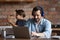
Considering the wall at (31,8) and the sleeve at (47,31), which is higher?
the wall at (31,8)

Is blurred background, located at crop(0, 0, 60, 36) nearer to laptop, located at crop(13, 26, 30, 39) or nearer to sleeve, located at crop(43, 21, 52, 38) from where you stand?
sleeve, located at crop(43, 21, 52, 38)

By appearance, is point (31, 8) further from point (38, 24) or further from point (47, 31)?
point (47, 31)

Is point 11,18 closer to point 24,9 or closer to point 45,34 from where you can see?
point 24,9

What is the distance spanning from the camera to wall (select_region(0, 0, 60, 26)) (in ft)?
13.3

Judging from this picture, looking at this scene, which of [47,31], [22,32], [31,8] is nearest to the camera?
[22,32]

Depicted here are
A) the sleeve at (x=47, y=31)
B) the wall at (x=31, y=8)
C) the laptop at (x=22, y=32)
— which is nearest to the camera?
the laptop at (x=22, y=32)

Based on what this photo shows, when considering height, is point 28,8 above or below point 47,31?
above

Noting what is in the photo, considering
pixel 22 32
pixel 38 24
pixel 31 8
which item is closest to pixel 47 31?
pixel 38 24

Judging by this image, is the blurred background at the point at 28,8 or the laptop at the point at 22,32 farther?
the blurred background at the point at 28,8

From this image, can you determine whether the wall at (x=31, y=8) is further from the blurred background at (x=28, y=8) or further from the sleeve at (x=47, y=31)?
the sleeve at (x=47, y=31)

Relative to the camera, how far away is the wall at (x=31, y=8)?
4.04 metres

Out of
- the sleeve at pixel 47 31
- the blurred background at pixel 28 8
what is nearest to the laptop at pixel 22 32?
the sleeve at pixel 47 31

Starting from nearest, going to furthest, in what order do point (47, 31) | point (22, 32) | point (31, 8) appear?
point (22, 32) → point (47, 31) → point (31, 8)

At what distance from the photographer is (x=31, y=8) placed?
409 cm
